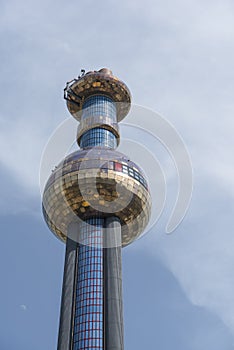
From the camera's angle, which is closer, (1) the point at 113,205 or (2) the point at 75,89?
(1) the point at 113,205

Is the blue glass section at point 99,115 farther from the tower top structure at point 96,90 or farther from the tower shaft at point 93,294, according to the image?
the tower shaft at point 93,294

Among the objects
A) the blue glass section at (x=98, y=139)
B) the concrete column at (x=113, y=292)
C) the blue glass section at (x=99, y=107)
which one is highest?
the blue glass section at (x=99, y=107)

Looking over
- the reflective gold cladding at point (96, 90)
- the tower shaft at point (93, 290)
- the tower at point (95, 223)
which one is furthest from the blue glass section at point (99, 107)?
the tower shaft at point (93, 290)

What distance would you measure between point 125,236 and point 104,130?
72.2ft

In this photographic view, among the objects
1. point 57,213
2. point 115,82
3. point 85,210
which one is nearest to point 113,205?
point 85,210

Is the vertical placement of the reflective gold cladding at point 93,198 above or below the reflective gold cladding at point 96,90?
below

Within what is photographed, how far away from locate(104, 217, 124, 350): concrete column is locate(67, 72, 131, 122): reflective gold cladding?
32746 millimetres

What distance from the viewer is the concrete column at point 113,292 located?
67.1m

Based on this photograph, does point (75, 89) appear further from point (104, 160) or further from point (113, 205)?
point (113, 205)

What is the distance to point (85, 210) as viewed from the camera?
82.2 metres

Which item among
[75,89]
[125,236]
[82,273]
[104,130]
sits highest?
[75,89]

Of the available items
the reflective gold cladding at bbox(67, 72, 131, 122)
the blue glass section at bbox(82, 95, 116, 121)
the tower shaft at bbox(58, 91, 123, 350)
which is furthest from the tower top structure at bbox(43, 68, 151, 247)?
the reflective gold cladding at bbox(67, 72, 131, 122)

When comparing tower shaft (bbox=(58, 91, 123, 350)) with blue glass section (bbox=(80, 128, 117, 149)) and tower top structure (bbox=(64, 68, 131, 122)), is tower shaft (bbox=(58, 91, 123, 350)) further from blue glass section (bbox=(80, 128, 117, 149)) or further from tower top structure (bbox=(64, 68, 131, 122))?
tower top structure (bbox=(64, 68, 131, 122))

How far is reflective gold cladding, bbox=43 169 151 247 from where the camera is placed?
81062mm
